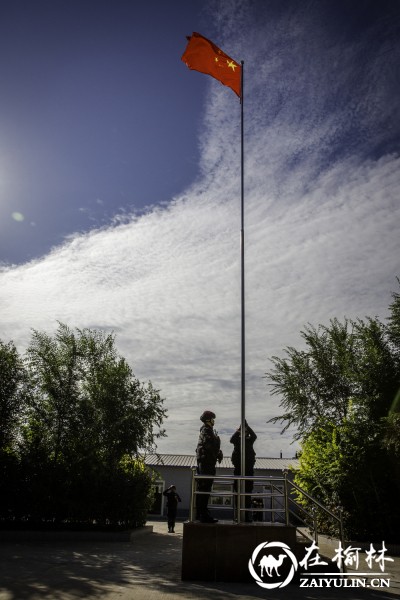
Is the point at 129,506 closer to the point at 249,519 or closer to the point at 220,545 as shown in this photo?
the point at 249,519

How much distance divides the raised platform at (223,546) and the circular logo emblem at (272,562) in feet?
0.27

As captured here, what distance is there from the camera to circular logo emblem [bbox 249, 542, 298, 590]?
760 cm

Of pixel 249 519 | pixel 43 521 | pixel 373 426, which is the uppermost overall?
pixel 373 426

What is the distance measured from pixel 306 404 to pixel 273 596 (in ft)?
46.3

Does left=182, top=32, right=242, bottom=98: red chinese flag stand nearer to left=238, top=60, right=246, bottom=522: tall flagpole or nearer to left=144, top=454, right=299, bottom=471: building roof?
left=238, top=60, right=246, bottom=522: tall flagpole

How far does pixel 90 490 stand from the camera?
1620cm

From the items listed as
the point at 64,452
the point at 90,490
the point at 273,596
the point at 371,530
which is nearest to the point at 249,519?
the point at 273,596

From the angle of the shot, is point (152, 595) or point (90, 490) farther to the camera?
point (90, 490)

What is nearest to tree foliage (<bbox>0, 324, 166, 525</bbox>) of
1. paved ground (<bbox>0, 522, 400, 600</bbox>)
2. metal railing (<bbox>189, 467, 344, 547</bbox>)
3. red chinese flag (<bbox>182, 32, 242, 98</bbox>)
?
paved ground (<bbox>0, 522, 400, 600</bbox>)

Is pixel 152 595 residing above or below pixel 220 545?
below

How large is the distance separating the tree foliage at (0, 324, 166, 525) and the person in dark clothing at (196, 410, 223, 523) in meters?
8.83

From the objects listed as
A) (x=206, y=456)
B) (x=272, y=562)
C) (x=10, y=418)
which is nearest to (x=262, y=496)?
(x=272, y=562)

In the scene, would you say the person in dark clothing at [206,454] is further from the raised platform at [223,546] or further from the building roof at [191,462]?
the building roof at [191,462]

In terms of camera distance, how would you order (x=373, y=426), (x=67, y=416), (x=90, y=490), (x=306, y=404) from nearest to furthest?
1. (x=373, y=426)
2. (x=90, y=490)
3. (x=67, y=416)
4. (x=306, y=404)
